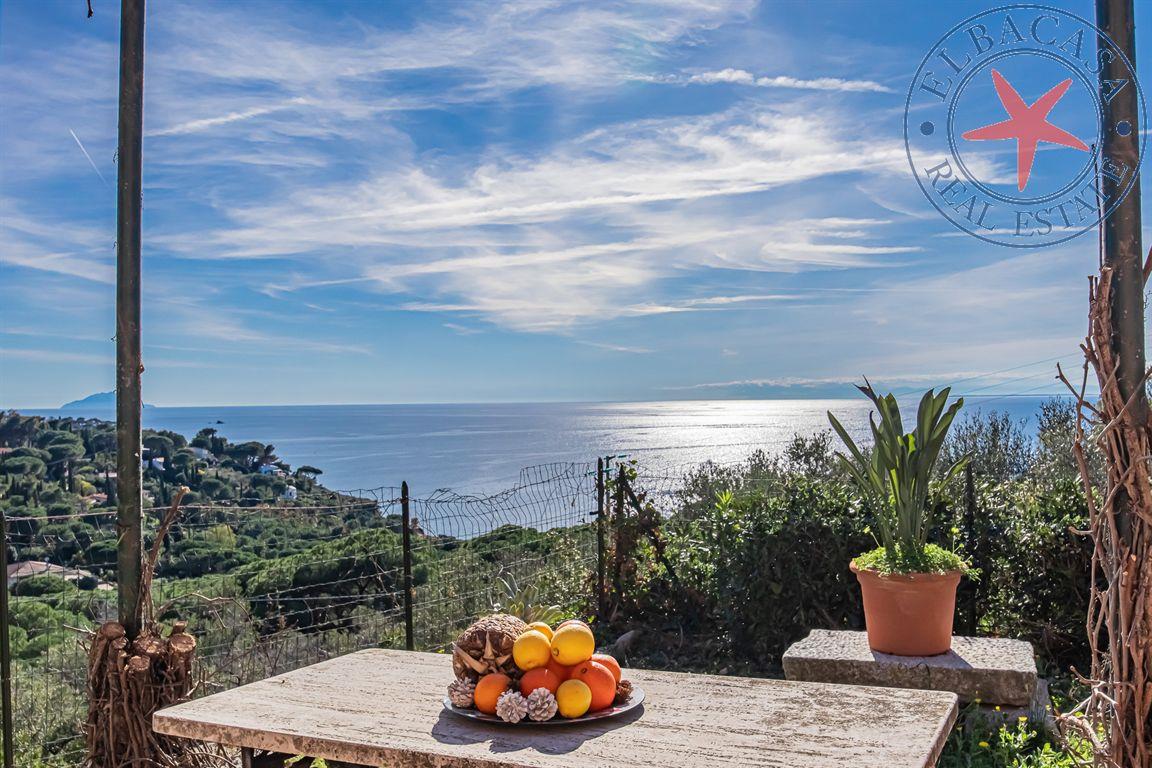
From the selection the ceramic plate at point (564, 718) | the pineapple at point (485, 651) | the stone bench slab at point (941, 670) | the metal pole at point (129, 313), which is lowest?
the stone bench slab at point (941, 670)

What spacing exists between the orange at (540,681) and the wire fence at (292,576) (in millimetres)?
979

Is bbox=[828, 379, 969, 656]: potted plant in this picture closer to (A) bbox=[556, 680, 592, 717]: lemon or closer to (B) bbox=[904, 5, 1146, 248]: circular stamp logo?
(B) bbox=[904, 5, 1146, 248]: circular stamp logo

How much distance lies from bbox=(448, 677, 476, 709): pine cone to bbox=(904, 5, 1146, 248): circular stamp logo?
240cm

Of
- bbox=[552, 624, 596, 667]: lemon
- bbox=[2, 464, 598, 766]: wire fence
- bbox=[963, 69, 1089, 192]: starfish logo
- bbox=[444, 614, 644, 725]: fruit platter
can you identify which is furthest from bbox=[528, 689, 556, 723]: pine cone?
bbox=[963, 69, 1089, 192]: starfish logo

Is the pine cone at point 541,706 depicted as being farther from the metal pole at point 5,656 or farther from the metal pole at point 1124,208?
the metal pole at point 5,656

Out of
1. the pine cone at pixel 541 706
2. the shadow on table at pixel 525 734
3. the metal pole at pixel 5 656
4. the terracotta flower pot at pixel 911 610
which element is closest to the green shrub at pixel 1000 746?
the terracotta flower pot at pixel 911 610

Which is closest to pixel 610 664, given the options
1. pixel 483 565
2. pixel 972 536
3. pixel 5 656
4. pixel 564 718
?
pixel 564 718

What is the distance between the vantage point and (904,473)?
3961 mm

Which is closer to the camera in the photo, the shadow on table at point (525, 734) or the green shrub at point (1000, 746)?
the shadow on table at point (525, 734)

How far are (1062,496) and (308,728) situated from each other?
4.80 meters

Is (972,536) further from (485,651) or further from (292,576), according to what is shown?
(292,576)

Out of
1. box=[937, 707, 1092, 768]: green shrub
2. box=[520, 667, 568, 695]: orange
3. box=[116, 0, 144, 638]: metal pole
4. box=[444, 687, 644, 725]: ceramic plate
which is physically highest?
box=[116, 0, 144, 638]: metal pole

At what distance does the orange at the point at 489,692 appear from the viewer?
218 centimetres

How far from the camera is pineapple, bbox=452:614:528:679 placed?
2.28 metres
